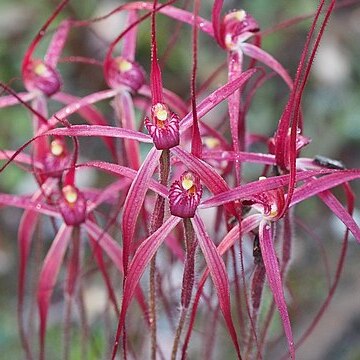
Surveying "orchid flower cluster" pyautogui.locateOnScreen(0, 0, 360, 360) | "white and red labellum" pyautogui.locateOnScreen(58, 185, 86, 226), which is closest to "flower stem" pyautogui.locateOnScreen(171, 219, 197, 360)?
"orchid flower cluster" pyautogui.locateOnScreen(0, 0, 360, 360)

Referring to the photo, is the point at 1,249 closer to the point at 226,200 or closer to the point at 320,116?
the point at 320,116

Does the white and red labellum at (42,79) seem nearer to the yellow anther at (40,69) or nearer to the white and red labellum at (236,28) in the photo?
the yellow anther at (40,69)

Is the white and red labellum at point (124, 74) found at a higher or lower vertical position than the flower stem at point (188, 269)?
higher

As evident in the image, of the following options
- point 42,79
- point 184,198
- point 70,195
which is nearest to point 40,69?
point 42,79

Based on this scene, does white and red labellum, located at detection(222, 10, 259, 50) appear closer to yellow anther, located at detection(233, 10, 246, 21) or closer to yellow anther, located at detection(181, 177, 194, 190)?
yellow anther, located at detection(233, 10, 246, 21)

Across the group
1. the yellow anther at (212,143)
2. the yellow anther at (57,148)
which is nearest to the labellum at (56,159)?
the yellow anther at (57,148)

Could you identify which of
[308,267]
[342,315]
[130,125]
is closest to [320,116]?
[308,267]
